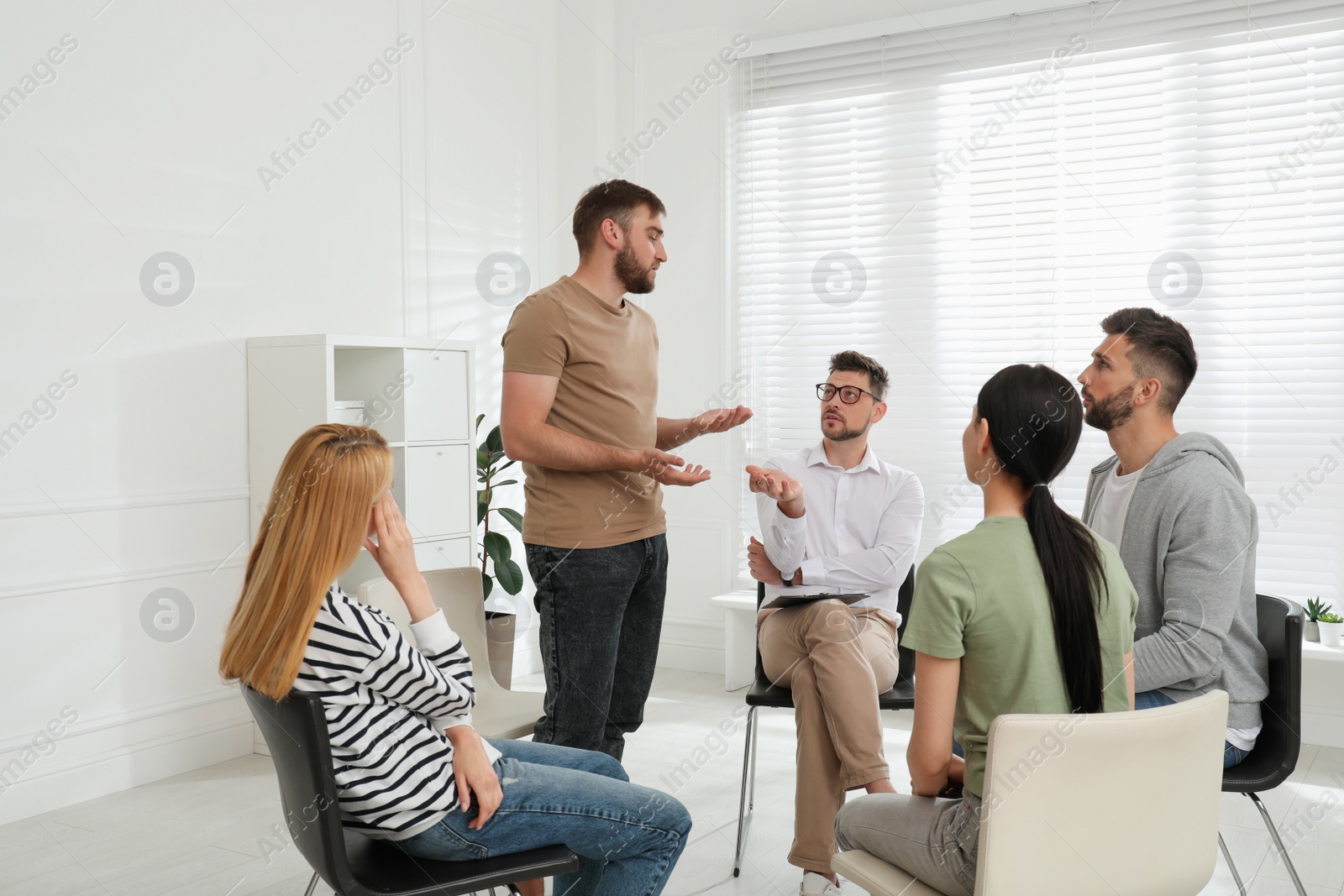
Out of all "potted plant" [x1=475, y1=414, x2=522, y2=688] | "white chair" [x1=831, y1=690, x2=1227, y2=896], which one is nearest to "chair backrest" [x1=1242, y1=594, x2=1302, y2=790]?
"white chair" [x1=831, y1=690, x2=1227, y2=896]

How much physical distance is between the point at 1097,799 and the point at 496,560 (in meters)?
3.26

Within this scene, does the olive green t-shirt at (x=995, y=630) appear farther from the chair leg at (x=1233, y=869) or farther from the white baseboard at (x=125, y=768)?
the white baseboard at (x=125, y=768)

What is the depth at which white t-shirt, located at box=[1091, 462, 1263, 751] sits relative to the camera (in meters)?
2.19

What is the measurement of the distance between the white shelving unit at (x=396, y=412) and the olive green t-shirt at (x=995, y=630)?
7.70ft

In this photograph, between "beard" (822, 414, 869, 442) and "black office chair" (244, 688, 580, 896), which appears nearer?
"black office chair" (244, 688, 580, 896)

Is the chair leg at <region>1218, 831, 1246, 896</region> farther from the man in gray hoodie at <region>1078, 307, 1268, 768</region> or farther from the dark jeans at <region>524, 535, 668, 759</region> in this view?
the dark jeans at <region>524, 535, 668, 759</region>

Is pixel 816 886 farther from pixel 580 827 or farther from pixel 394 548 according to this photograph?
pixel 394 548

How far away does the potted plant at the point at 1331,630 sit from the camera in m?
3.54

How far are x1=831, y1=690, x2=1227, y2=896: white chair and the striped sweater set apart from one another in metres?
0.82

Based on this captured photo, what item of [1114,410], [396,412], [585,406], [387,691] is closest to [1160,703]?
[1114,410]

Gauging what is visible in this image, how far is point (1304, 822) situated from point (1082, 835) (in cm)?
219

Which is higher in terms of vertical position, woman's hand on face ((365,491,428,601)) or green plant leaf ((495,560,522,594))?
woman's hand on face ((365,491,428,601))

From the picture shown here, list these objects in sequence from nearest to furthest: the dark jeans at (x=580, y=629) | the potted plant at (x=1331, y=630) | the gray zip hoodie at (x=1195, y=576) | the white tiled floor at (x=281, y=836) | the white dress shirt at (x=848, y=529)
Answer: the gray zip hoodie at (x=1195, y=576)
the dark jeans at (x=580, y=629)
the white tiled floor at (x=281, y=836)
the white dress shirt at (x=848, y=529)
the potted plant at (x=1331, y=630)

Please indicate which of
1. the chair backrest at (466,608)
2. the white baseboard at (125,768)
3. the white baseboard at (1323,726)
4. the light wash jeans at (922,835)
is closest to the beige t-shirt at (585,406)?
the chair backrest at (466,608)
